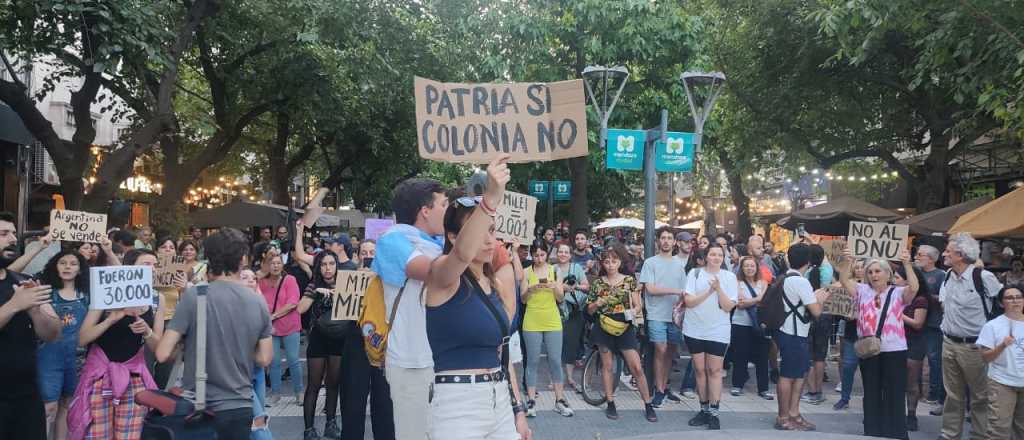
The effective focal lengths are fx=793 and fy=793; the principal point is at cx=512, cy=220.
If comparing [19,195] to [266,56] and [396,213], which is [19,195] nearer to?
[266,56]

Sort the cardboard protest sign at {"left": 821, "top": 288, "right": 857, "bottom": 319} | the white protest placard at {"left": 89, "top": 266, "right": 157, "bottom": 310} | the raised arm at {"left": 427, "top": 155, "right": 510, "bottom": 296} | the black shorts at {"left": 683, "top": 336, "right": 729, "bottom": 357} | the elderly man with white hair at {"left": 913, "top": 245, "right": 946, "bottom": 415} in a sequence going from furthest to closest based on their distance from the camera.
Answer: the elderly man with white hair at {"left": 913, "top": 245, "right": 946, "bottom": 415} < the cardboard protest sign at {"left": 821, "top": 288, "right": 857, "bottom": 319} < the black shorts at {"left": 683, "top": 336, "right": 729, "bottom": 357} < the white protest placard at {"left": 89, "top": 266, "right": 157, "bottom": 310} < the raised arm at {"left": 427, "top": 155, "right": 510, "bottom": 296}

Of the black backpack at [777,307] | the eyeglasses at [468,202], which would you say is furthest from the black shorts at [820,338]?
the eyeglasses at [468,202]

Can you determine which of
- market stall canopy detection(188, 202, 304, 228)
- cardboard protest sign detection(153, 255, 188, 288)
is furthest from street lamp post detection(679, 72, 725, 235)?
market stall canopy detection(188, 202, 304, 228)

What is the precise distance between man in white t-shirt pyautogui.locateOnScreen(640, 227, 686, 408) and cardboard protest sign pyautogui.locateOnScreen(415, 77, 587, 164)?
5.34m

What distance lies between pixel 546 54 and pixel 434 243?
46.2 feet

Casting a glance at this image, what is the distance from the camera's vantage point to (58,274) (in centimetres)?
575

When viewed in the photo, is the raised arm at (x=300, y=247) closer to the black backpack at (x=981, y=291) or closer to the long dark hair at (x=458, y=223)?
the long dark hair at (x=458, y=223)

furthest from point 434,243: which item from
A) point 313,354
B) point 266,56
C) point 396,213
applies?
point 266,56

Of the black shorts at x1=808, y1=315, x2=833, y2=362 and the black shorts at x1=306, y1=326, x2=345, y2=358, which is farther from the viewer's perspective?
the black shorts at x1=808, y1=315, x2=833, y2=362

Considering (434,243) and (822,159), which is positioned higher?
(822,159)

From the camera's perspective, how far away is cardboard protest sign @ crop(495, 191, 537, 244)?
768cm

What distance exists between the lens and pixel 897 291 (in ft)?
24.7

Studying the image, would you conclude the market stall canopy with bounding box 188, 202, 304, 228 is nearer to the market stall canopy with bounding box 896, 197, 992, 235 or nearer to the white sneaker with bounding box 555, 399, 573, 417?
the white sneaker with bounding box 555, 399, 573, 417

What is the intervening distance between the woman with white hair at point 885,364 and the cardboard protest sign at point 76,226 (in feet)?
24.1
